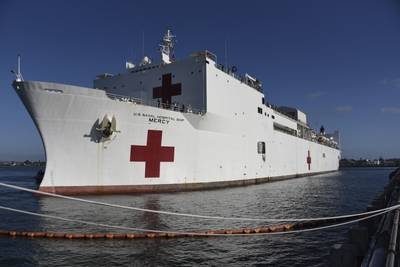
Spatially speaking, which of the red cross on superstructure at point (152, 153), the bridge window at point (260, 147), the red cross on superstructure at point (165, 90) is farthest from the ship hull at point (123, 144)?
the bridge window at point (260, 147)

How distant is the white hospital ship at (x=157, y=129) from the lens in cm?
1091

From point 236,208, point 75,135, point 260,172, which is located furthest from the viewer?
point 260,172

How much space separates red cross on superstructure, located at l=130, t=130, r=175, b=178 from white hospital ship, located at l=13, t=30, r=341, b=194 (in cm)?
4

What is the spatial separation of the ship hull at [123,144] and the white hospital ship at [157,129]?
1.3 inches

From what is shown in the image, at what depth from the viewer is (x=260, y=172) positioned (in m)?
19.3

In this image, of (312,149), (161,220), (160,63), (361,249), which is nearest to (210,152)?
(160,63)

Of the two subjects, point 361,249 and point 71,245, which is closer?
point 361,249

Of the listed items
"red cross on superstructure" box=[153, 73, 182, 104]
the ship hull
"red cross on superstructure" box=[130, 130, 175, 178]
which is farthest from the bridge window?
"red cross on superstructure" box=[130, 130, 175, 178]

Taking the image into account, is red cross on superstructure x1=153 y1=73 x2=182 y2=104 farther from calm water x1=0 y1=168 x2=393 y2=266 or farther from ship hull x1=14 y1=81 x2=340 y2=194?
calm water x1=0 y1=168 x2=393 y2=266

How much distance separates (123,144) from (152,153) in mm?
1233

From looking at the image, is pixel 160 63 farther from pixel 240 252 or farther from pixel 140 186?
pixel 240 252

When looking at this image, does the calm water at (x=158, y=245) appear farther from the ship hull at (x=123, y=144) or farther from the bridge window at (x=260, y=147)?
the bridge window at (x=260, y=147)

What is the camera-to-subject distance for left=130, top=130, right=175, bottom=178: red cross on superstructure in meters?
12.0

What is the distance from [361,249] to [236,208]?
232 inches
